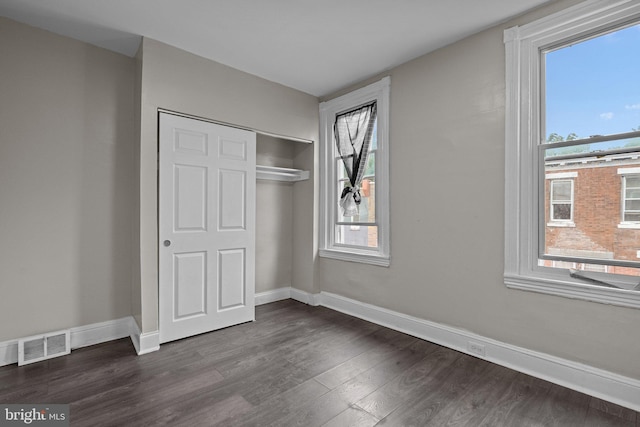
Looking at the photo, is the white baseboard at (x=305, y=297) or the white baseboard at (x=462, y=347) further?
the white baseboard at (x=305, y=297)

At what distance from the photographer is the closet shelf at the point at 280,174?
3826 millimetres

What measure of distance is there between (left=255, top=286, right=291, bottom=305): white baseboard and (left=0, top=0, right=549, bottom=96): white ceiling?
2805mm

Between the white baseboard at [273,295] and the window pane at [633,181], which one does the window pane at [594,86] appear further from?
the white baseboard at [273,295]

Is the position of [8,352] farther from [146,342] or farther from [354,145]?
[354,145]

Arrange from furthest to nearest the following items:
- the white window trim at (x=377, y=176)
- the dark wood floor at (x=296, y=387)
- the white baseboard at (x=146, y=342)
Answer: the white window trim at (x=377, y=176), the white baseboard at (x=146, y=342), the dark wood floor at (x=296, y=387)

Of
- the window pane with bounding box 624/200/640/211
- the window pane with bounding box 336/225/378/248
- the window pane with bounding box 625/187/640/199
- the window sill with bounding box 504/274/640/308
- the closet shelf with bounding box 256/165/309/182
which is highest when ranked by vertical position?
the closet shelf with bounding box 256/165/309/182

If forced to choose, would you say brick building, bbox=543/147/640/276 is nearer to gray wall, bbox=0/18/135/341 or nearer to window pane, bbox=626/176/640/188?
window pane, bbox=626/176/640/188

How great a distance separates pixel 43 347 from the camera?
8.41 feet

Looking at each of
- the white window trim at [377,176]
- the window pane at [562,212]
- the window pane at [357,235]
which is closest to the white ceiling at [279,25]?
the white window trim at [377,176]

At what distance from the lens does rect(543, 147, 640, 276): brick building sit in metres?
2.03

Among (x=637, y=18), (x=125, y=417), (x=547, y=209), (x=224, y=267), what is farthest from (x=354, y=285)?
(x=637, y=18)

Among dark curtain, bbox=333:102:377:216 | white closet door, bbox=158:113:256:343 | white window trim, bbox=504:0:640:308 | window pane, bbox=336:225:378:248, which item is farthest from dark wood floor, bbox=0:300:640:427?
dark curtain, bbox=333:102:377:216

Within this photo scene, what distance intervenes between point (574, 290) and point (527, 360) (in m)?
0.65

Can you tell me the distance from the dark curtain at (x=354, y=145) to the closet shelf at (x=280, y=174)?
0.63 metres
